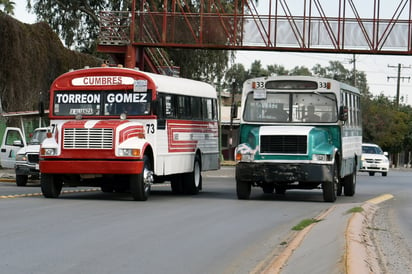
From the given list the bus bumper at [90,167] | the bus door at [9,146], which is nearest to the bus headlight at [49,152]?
the bus bumper at [90,167]

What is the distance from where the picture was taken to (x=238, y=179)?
22016 millimetres

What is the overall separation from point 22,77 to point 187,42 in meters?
7.51

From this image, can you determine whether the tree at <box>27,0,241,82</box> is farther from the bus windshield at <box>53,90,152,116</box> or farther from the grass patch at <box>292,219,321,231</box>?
the grass patch at <box>292,219,321,231</box>

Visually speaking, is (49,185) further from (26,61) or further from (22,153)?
(26,61)

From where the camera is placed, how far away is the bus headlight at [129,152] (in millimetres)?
20375

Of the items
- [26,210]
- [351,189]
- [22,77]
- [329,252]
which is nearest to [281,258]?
[329,252]

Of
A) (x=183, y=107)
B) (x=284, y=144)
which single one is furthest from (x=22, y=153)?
(x=284, y=144)

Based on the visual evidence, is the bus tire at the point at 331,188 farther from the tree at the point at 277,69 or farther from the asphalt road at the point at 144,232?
the tree at the point at 277,69

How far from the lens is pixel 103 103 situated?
21656 mm

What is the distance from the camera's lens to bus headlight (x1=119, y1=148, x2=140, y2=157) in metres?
20.4

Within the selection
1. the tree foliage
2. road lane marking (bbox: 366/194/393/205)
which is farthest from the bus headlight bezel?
the tree foliage

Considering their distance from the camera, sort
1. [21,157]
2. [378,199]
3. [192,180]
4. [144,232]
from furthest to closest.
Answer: [21,157]
[192,180]
[378,199]
[144,232]

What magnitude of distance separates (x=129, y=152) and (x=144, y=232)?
6.68 m

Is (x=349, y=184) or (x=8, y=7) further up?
(x=8, y=7)
